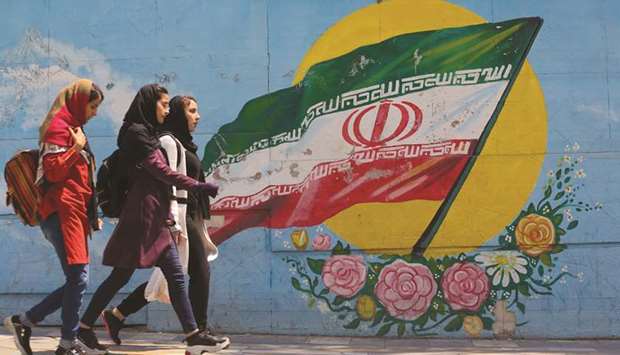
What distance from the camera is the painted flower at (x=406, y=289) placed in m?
6.34

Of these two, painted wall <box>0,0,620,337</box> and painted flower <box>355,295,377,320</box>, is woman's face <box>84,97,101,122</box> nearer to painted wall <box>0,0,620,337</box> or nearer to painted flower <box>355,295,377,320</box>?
painted wall <box>0,0,620,337</box>

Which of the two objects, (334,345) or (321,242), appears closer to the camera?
(334,345)

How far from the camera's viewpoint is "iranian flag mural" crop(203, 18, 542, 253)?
635 centimetres

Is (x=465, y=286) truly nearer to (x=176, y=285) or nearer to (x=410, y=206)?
(x=410, y=206)

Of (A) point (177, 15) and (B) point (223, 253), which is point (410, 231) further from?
(A) point (177, 15)

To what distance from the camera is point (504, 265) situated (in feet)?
20.7

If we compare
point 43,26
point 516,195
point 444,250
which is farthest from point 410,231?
point 43,26

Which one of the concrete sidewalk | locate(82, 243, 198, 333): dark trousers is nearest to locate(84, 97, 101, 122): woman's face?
locate(82, 243, 198, 333): dark trousers

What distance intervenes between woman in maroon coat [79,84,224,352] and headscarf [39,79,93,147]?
294 mm

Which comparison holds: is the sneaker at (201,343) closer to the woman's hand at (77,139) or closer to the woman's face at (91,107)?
the woman's hand at (77,139)

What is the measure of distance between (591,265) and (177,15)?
3.82 m

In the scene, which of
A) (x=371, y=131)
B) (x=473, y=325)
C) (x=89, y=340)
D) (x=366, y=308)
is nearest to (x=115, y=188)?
(x=89, y=340)

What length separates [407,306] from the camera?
635cm

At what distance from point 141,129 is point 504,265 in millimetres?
2984
